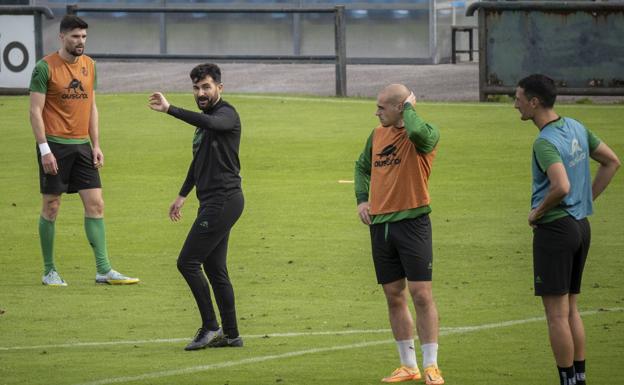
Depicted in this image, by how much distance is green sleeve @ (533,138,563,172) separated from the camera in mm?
8523

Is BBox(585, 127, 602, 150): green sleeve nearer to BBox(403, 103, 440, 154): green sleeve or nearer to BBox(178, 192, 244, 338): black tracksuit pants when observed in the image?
BBox(403, 103, 440, 154): green sleeve

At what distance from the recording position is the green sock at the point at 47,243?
13531 mm

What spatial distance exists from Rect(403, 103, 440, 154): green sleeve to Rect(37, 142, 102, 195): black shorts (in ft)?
16.9

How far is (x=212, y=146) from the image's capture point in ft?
35.0

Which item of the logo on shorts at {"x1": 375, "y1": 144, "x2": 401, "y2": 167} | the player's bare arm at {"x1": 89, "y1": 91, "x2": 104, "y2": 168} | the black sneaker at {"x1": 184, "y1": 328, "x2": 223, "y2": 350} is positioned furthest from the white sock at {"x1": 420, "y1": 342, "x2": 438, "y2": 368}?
the player's bare arm at {"x1": 89, "y1": 91, "x2": 104, "y2": 168}

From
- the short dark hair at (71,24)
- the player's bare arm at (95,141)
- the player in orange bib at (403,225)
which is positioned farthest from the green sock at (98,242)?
the player in orange bib at (403,225)

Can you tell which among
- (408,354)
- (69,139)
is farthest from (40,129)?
(408,354)

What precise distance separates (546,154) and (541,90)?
389 millimetres

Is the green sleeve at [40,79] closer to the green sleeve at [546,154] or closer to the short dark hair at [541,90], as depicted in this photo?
the short dark hair at [541,90]

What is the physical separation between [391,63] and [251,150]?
12.7m

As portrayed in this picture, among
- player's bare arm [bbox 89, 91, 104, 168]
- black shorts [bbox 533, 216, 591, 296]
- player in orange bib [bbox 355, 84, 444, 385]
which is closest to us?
black shorts [bbox 533, 216, 591, 296]

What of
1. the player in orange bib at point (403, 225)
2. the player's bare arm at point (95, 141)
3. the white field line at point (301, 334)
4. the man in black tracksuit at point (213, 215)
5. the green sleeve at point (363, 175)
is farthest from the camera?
the player's bare arm at point (95, 141)

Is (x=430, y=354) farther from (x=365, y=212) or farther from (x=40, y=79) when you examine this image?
(x=40, y=79)

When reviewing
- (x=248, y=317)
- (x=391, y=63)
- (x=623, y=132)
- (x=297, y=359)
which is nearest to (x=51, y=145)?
(x=248, y=317)
